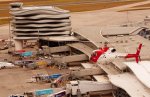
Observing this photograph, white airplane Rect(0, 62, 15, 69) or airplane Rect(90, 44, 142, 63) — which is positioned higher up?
airplane Rect(90, 44, 142, 63)

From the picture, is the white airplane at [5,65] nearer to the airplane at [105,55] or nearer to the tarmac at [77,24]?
the tarmac at [77,24]

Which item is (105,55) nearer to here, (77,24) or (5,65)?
(5,65)

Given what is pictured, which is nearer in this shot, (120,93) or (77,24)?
(120,93)

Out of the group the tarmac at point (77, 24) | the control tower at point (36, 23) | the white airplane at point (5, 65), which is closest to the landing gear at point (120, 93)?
the tarmac at point (77, 24)

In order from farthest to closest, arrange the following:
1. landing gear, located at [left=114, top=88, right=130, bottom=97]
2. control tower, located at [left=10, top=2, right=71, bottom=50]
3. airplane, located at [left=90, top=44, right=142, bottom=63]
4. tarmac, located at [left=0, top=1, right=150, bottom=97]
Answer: control tower, located at [left=10, top=2, right=71, bottom=50] < airplane, located at [left=90, top=44, right=142, bottom=63] < tarmac, located at [left=0, top=1, right=150, bottom=97] < landing gear, located at [left=114, top=88, right=130, bottom=97]

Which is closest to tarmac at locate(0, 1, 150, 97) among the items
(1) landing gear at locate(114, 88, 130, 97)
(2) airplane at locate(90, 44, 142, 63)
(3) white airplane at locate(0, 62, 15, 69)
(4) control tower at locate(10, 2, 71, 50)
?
(3) white airplane at locate(0, 62, 15, 69)

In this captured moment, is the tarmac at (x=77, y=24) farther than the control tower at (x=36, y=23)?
No

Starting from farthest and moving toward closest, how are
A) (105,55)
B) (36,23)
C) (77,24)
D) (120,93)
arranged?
(77,24) < (36,23) < (105,55) < (120,93)

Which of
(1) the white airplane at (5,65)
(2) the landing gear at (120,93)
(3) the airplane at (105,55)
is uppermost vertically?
(3) the airplane at (105,55)

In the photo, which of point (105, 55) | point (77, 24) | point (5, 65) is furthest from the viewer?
point (77, 24)

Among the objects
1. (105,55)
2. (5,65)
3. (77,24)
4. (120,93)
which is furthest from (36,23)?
(120,93)

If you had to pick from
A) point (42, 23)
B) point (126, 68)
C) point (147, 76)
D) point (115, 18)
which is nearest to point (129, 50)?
point (126, 68)

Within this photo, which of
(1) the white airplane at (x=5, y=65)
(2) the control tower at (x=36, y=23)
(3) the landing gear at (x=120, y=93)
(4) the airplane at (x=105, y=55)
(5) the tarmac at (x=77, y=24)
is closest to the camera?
(3) the landing gear at (x=120, y=93)

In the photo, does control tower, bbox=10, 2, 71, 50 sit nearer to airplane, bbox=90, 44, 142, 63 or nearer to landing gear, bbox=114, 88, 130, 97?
airplane, bbox=90, 44, 142, 63
